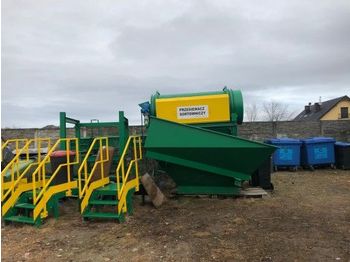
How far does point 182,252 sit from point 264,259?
3.31 ft

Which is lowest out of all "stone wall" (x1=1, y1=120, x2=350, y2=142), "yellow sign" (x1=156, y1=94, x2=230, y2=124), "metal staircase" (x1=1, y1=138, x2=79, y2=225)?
"metal staircase" (x1=1, y1=138, x2=79, y2=225)

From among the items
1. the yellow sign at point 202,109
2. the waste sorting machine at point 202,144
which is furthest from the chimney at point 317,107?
the yellow sign at point 202,109

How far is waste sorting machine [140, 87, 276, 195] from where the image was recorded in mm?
6723

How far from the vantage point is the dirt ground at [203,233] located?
4.44 metres

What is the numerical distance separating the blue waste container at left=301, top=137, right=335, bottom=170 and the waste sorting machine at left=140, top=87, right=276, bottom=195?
16.3 ft

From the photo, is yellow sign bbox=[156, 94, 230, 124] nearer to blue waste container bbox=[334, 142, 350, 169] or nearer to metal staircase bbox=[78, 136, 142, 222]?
metal staircase bbox=[78, 136, 142, 222]

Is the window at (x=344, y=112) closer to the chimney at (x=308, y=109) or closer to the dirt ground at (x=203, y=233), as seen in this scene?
the chimney at (x=308, y=109)

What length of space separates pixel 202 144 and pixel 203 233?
1.94 m

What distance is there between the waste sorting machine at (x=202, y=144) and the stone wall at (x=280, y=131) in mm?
5451

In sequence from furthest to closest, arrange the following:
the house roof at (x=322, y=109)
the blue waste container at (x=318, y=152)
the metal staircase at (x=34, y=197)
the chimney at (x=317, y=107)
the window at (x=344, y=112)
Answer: the chimney at (x=317, y=107) → the window at (x=344, y=112) → the house roof at (x=322, y=109) → the blue waste container at (x=318, y=152) → the metal staircase at (x=34, y=197)

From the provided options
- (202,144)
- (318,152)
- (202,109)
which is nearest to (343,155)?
(318,152)

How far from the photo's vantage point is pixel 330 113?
138 feet

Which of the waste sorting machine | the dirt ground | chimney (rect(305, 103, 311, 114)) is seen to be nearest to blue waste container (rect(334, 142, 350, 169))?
the dirt ground

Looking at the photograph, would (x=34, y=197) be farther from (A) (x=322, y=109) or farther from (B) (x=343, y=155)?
(A) (x=322, y=109)
